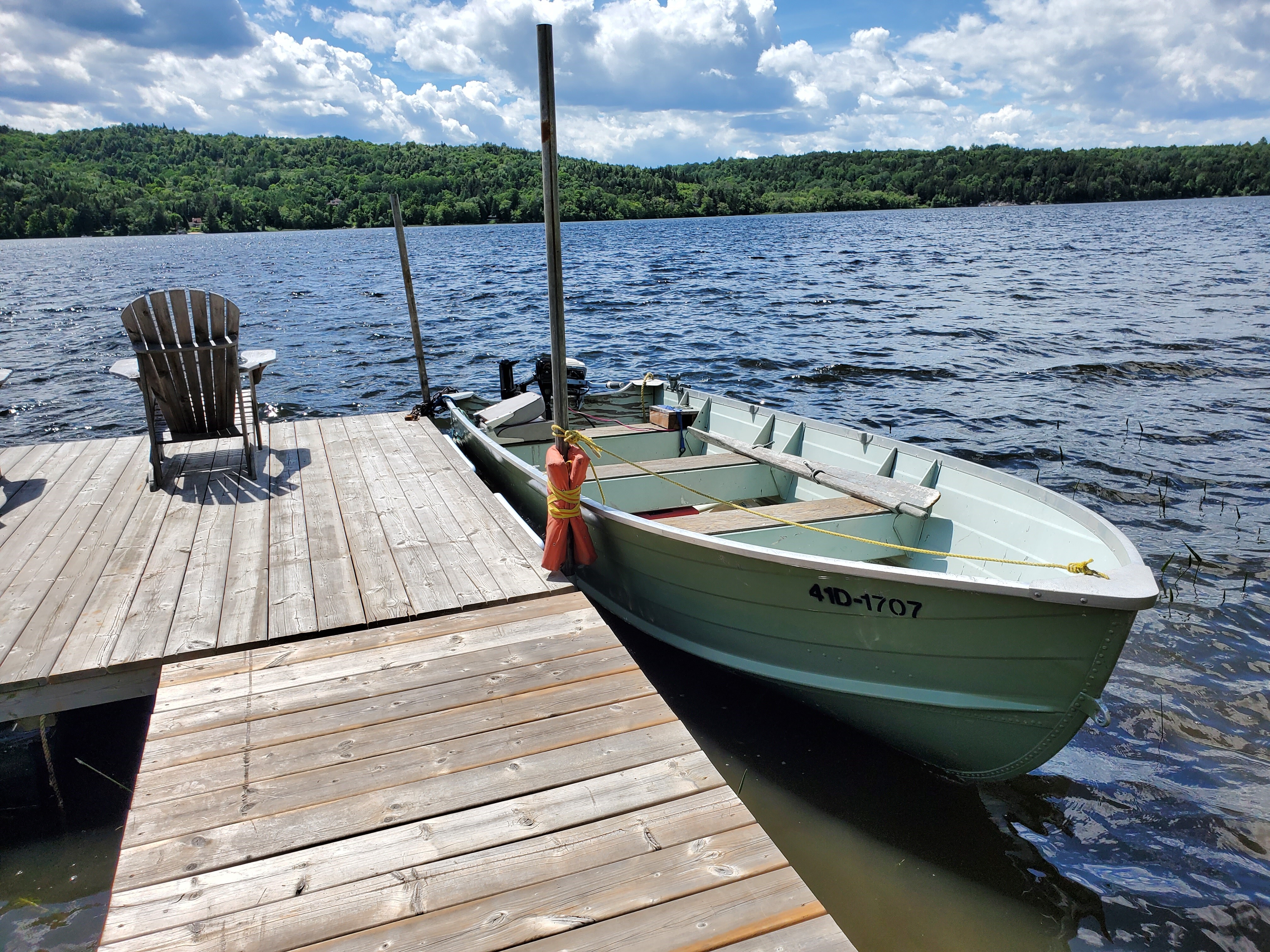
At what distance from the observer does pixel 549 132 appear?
4.04 metres

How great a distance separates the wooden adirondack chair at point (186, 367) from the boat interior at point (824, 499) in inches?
90.2

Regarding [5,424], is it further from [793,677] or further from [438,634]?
[793,677]

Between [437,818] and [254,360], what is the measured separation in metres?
5.23

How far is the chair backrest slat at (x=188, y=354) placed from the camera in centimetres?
547

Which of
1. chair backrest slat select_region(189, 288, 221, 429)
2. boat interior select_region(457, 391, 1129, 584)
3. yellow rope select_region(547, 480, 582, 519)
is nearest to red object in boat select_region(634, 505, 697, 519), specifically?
boat interior select_region(457, 391, 1129, 584)

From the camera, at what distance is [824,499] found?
5.14 meters

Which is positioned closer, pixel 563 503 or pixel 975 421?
pixel 563 503

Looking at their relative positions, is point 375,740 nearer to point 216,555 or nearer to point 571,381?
point 216,555

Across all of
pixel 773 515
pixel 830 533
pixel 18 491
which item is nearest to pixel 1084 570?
pixel 830 533

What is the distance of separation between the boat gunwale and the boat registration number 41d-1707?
5.0 inches

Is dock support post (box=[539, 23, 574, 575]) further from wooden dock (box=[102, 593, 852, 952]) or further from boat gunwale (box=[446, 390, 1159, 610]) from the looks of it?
wooden dock (box=[102, 593, 852, 952])

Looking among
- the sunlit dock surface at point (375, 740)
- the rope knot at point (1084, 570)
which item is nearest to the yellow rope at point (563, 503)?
the sunlit dock surface at point (375, 740)

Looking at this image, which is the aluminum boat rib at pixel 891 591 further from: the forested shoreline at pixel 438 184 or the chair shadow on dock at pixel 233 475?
the forested shoreline at pixel 438 184

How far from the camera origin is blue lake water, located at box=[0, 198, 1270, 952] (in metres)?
3.53
